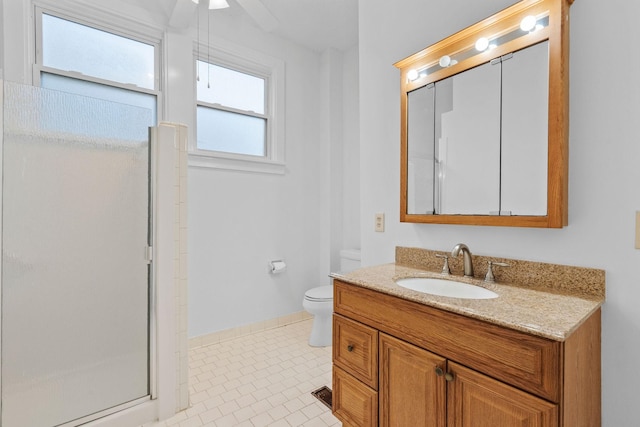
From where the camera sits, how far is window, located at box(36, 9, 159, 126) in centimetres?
204

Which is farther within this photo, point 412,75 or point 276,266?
point 276,266

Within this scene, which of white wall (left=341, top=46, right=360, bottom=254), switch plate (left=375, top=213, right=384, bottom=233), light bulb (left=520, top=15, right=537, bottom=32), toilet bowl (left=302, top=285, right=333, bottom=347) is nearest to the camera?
light bulb (left=520, top=15, right=537, bottom=32)

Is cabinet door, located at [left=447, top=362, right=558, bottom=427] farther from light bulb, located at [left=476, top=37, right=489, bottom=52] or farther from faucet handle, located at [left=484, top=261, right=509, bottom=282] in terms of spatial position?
light bulb, located at [left=476, top=37, right=489, bottom=52]

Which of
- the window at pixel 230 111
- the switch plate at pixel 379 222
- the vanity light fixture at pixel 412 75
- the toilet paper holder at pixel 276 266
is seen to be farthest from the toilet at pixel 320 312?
the vanity light fixture at pixel 412 75

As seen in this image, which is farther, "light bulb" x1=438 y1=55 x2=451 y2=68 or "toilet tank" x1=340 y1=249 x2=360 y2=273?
"toilet tank" x1=340 y1=249 x2=360 y2=273

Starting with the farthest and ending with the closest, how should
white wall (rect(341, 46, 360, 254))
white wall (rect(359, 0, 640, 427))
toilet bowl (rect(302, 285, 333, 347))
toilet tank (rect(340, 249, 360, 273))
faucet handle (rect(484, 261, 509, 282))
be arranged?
white wall (rect(341, 46, 360, 254)), toilet tank (rect(340, 249, 360, 273)), toilet bowl (rect(302, 285, 333, 347)), faucet handle (rect(484, 261, 509, 282)), white wall (rect(359, 0, 640, 427))

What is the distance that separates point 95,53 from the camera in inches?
86.9

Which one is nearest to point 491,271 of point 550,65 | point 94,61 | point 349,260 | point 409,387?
point 409,387

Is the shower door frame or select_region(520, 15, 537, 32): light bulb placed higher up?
select_region(520, 15, 537, 32): light bulb

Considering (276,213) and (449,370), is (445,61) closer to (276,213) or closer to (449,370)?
(449,370)

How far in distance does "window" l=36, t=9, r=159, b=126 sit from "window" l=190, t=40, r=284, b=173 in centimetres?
38

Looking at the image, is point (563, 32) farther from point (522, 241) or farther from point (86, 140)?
point (86, 140)

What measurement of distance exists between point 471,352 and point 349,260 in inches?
80.2

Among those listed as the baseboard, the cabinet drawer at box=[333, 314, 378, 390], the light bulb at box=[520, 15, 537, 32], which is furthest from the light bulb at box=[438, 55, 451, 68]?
the baseboard
